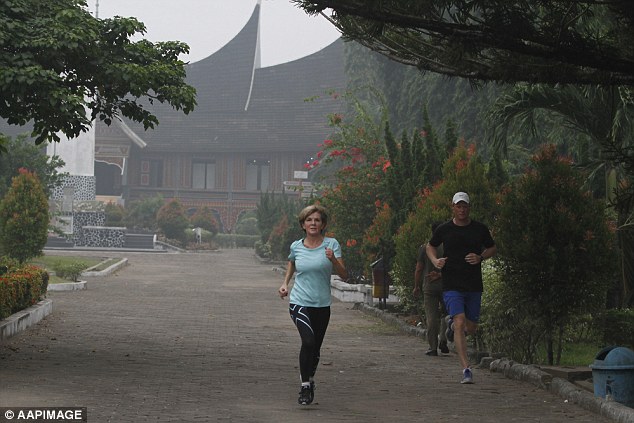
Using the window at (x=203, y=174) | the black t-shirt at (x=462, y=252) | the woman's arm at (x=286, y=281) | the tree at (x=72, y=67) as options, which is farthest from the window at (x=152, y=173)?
the woman's arm at (x=286, y=281)

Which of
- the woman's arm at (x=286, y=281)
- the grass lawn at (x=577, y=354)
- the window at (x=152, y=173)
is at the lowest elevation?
the grass lawn at (x=577, y=354)

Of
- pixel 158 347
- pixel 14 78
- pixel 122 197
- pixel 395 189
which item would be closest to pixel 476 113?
pixel 395 189

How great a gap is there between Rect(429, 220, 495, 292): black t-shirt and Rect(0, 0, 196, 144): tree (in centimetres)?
327

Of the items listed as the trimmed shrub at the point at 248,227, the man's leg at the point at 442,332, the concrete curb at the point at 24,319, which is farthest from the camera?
the trimmed shrub at the point at 248,227

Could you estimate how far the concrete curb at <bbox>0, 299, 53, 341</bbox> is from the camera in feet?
45.7

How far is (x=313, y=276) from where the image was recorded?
8.98 meters

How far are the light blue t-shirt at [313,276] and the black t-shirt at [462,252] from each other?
1.68 metres

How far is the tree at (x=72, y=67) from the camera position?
10.9 metres

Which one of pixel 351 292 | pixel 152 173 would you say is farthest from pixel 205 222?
pixel 351 292

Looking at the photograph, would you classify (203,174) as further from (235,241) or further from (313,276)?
(313,276)

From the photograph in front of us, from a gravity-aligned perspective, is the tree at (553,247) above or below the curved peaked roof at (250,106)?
below

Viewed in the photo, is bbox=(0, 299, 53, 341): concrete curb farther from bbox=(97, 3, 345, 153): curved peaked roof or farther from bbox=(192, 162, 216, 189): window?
bbox=(192, 162, 216, 189): window

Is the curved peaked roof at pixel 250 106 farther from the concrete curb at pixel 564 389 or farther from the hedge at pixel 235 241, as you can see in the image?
the concrete curb at pixel 564 389

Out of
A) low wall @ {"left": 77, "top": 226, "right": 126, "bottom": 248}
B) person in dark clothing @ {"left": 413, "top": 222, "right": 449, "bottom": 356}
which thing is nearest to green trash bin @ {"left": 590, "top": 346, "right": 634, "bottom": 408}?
person in dark clothing @ {"left": 413, "top": 222, "right": 449, "bottom": 356}
